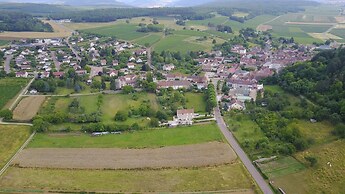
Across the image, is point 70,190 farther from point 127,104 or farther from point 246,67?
point 246,67

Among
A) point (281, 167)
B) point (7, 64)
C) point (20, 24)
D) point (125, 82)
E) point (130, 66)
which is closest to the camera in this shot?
point (281, 167)

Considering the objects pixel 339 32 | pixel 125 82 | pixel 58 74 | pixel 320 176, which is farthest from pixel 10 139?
pixel 339 32

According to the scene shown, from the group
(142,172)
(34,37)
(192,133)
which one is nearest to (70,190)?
(142,172)

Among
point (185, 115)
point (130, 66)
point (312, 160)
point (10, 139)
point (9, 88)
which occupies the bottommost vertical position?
point (130, 66)

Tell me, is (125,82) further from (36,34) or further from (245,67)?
(36,34)

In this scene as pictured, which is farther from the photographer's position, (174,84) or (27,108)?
(174,84)

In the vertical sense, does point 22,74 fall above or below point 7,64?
above
